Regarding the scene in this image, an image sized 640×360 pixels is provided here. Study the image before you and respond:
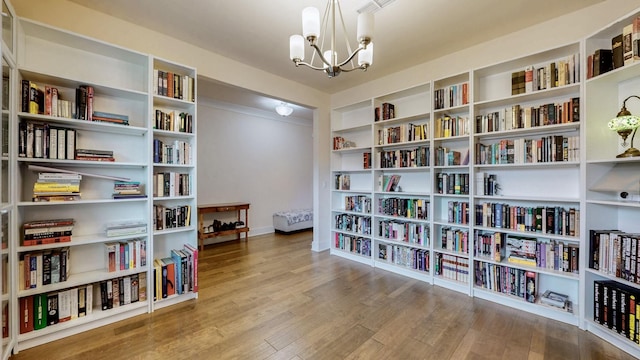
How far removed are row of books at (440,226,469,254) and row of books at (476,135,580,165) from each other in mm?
848

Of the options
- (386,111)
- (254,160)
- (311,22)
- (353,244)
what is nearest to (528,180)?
(386,111)

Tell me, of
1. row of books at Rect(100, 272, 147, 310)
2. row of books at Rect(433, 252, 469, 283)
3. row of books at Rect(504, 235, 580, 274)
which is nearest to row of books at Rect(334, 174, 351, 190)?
row of books at Rect(433, 252, 469, 283)

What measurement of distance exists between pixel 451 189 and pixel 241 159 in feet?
13.9

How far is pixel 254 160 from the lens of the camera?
5852 millimetres

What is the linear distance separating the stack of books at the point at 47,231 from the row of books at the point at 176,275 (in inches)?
29.5

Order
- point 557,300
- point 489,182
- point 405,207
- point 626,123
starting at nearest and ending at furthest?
point 626,123 → point 557,300 → point 489,182 → point 405,207

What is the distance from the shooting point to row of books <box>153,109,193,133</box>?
8.39 ft

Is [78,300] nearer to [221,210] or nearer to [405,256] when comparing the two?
[221,210]

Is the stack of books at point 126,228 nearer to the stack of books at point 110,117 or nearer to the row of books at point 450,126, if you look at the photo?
the stack of books at point 110,117

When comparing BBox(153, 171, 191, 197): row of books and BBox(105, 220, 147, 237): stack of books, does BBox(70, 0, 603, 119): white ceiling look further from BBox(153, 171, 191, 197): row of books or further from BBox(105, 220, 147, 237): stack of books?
BBox(105, 220, 147, 237): stack of books

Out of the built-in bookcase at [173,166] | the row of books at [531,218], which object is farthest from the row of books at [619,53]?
the built-in bookcase at [173,166]

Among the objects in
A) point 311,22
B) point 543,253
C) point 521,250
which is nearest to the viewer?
point 311,22

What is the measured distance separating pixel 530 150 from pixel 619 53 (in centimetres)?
91

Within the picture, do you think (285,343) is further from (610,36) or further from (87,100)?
(610,36)
